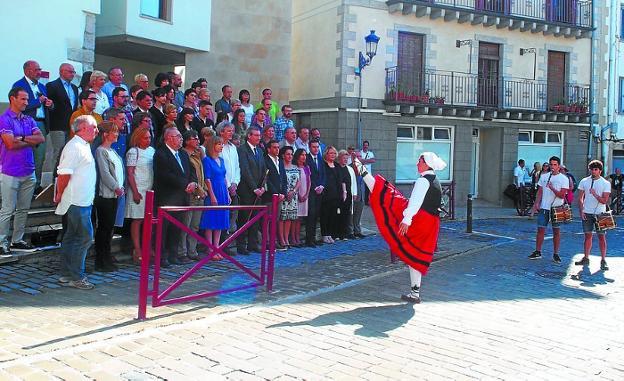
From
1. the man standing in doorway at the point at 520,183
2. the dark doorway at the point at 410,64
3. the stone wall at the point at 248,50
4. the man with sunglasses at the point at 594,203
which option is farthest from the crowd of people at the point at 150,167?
the man standing in doorway at the point at 520,183

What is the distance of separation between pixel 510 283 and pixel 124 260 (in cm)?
554

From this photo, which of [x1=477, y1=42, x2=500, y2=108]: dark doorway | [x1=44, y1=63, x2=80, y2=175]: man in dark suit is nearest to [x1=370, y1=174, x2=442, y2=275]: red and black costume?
[x1=44, y1=63, x2=80, y2=175]: man in dark suit

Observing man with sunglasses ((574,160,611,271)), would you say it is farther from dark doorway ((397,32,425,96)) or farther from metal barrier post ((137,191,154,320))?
dark doorway ((397,32,425,96))

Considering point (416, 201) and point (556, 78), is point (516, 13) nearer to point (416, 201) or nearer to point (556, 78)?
point (556, 78)

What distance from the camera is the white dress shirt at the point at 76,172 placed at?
22.4 feet

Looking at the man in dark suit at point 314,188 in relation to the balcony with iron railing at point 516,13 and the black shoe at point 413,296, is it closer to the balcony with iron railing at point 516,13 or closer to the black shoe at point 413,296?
the black shoe at point 413,296

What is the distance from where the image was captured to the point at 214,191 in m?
9.34

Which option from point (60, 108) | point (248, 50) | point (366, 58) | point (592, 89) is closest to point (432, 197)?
point (60, 108)

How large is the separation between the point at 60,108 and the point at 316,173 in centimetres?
448

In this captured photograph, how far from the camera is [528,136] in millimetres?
24078

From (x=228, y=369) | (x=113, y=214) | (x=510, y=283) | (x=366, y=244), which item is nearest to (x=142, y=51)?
(x=366, y=244)

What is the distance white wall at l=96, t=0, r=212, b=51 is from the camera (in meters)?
15.2

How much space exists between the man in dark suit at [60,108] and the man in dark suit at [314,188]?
4.17m

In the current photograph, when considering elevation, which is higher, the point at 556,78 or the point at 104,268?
the point at 556,78
